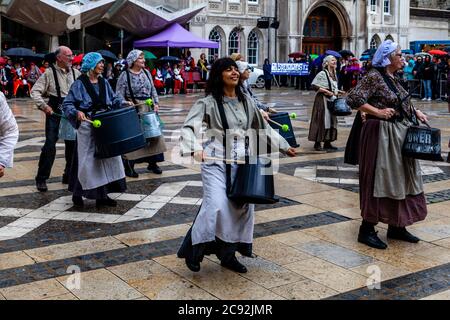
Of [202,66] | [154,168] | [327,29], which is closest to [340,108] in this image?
[154,168]

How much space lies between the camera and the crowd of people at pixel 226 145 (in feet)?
15.2

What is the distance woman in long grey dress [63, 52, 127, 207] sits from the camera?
677 cm

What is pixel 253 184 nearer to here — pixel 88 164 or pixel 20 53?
pixel 88 164

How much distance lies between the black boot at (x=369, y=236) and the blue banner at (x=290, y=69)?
83.6 feet

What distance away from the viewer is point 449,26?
46.6 metres

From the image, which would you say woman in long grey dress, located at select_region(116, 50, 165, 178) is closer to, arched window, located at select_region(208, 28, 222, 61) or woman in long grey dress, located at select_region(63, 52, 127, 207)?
woman in long grey dress, located at select_region(63, 52, 127, 207)

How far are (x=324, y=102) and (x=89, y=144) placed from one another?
5.21 metres

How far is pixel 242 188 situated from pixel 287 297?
31.5 inches

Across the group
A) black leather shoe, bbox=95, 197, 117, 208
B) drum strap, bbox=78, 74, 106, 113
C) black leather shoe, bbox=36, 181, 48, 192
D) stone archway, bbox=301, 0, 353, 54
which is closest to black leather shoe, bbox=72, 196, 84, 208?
black leather shoe, bbox=95, 197, 117, 208

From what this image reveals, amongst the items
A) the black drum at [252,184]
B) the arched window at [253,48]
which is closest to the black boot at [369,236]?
the black drum at [252,184]

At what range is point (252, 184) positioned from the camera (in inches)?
175

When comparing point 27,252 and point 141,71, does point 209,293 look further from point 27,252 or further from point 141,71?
point 141,71

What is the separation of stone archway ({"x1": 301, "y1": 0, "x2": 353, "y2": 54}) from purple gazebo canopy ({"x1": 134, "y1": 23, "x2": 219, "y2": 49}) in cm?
1133
